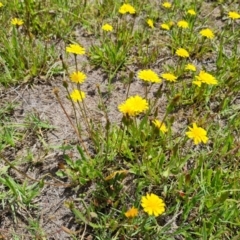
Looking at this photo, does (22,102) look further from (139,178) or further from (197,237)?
(197,237)

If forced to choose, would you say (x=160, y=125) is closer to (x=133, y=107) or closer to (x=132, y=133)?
(x=133, y=107)

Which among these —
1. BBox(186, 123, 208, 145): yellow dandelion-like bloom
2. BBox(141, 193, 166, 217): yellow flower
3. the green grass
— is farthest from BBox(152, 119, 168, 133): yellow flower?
BBox(141, 193, 166, 217): yellow flower

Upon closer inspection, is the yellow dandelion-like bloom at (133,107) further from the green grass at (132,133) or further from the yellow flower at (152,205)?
the yellow flower at (152,205)

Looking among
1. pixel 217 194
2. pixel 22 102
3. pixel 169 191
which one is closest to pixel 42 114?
A: pixel 22 102

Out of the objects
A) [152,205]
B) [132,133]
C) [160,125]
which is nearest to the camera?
[152,205]

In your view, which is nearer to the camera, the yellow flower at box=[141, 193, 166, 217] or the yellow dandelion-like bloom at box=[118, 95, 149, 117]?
the yellow flower at box=[141, 193, 166, 217]

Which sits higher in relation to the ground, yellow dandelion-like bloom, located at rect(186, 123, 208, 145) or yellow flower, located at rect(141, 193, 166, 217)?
yellow dandelion-like bloom, located at rect(186, 123, 208, 145)

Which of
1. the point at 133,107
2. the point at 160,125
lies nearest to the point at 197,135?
the point at 160,125

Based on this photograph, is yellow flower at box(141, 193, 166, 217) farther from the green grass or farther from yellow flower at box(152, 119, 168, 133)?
yellow flower at box(152, 119, 168, 133)
